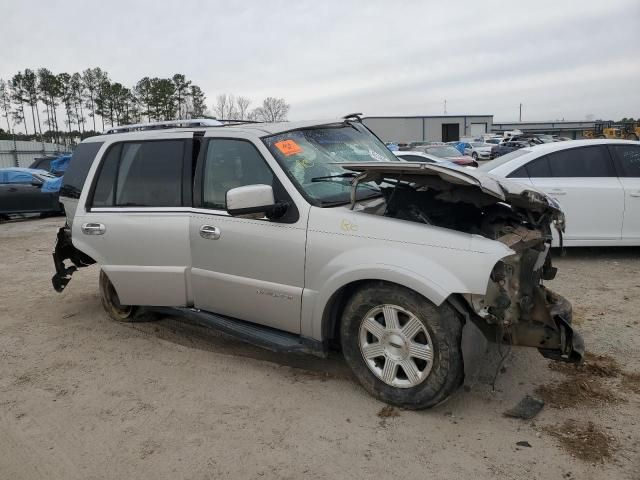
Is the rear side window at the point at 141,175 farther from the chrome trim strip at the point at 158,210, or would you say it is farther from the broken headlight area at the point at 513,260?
the broken headlight area at the point at 513,260

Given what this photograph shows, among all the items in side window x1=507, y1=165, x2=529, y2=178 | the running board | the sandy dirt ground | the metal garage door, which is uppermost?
the metal garage door

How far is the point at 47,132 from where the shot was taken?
190 feet

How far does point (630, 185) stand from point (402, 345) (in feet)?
17.1

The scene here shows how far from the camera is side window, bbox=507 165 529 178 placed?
24.7ft

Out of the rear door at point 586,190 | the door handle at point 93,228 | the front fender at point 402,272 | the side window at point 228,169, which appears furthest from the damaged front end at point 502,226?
the rear door at point 586,190

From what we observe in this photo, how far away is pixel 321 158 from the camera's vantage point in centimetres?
439

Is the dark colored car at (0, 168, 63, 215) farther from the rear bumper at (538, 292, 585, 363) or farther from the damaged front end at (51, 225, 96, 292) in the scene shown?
the rear bumper at (538, 292, 585, 363)

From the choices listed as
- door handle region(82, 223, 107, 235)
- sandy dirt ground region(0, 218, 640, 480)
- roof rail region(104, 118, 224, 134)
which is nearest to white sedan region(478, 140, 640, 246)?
sandy dirt ground region(0, 218, 640, 480)

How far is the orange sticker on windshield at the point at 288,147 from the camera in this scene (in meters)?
4.23

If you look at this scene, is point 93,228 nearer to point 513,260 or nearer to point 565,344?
point 513,260

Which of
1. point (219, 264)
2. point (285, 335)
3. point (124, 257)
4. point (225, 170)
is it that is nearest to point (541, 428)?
point (285, 335)

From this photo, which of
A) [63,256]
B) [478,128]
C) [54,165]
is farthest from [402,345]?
[478,128]

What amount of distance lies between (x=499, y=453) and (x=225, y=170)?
9.45 ft

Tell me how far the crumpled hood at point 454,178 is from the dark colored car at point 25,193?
14.0 metres
